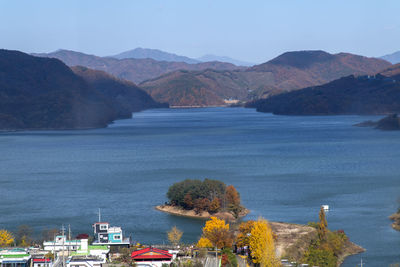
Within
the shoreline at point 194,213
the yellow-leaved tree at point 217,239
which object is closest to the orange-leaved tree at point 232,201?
the shoreline at point 194,213

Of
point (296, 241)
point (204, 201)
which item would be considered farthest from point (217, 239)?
point (204, 201)

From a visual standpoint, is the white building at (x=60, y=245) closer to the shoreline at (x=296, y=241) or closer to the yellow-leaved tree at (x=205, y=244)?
the yellow-leaved tree at (x=205, y=244)

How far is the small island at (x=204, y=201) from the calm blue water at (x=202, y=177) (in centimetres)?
99

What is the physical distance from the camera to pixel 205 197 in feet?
127

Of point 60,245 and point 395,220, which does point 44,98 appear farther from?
point 60,245

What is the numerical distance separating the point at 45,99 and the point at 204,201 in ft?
354

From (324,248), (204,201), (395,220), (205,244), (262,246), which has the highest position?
(262,246)

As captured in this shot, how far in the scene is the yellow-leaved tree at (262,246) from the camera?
2417 cm

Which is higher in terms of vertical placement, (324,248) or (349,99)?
(349,99)

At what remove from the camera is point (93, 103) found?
15425 centimetres

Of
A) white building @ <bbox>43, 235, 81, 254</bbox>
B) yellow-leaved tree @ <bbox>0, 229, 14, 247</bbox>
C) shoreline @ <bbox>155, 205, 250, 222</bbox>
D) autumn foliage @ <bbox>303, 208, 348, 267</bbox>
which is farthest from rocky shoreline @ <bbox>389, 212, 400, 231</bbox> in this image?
yellow-leaved tree @ <bbox>0, 229, 14, 247</bbox>

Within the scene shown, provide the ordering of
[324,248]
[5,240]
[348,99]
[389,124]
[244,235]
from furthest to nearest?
[348,99] → [389,124] → [5,240] → [324,248] → [244,235]

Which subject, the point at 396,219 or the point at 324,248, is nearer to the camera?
the point at 324,248

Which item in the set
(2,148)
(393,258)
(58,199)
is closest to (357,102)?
(2,148)
